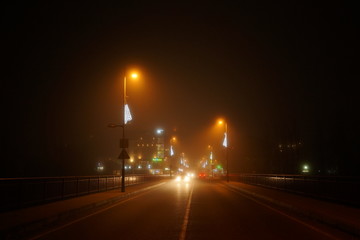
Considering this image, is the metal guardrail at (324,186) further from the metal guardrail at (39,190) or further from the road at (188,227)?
the metal guardrail at (39,190)

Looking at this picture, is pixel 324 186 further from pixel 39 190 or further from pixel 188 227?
pixel 39 190

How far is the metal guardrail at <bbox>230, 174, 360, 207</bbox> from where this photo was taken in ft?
59.9

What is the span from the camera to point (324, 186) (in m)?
22.1

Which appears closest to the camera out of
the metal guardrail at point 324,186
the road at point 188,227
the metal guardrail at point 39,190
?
the road at point 188,227

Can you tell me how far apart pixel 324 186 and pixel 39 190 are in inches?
573

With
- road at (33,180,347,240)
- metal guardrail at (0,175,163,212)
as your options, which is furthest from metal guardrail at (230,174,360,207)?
metal guardrail at (0,175,163,212)

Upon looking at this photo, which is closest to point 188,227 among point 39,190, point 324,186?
point 39,190

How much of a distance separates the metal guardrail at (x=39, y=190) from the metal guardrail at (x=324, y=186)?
1402cm

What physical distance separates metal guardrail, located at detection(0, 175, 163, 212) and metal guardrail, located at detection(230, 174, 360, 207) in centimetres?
1402

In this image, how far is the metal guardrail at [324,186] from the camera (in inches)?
719

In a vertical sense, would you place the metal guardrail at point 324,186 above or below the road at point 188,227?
above

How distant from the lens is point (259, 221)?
1532cm

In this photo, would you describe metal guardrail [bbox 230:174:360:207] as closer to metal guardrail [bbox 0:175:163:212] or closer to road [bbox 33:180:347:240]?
road [bbox 33:180:347:240]

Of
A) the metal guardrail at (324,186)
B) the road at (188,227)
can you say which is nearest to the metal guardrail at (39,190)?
the road at (188,227)
